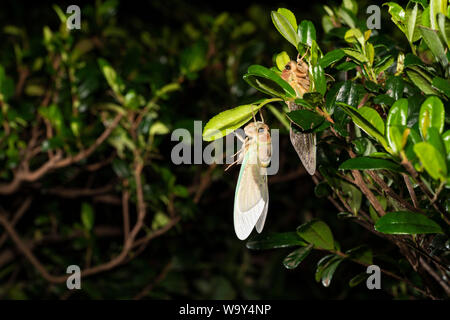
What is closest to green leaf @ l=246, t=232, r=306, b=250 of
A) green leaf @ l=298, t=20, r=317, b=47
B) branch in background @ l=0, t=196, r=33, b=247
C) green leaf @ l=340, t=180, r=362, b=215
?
green leaf @ l=340, t=180, r=362, b=215

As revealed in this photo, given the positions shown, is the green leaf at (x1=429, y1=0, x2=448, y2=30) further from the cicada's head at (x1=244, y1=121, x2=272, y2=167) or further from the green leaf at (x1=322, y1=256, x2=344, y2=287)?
the green leaf at (x1=322, y1=256, x2=344, y2=287)

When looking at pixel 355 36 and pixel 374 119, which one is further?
pixel 355 36

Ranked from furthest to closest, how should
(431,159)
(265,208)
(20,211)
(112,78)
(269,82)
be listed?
(20,211) < (112,78) < (265,208) < (269,82) < (431,159)

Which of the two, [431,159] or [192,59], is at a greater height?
[192,59]

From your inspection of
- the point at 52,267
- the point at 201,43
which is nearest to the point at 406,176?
the point at 201,43

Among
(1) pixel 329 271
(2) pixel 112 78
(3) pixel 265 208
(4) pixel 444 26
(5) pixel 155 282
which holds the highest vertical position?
(2) pixel 112 78

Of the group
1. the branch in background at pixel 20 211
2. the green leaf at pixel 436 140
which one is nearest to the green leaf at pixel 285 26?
the green leaf at pixel 436 140

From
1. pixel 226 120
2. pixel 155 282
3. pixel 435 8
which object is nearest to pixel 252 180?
pixel 226 120

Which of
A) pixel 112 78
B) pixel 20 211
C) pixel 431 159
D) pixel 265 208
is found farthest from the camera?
pixel 20 211

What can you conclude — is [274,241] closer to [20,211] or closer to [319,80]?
[319,80]
